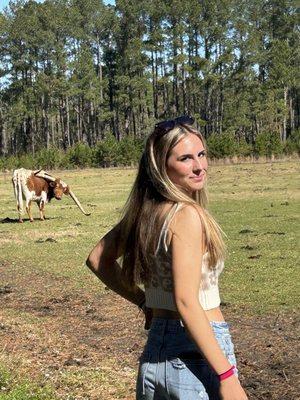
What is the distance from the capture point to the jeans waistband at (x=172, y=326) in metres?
2.70

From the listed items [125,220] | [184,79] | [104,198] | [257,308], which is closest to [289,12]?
[184,79]

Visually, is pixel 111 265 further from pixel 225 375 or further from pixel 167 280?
pixel 225 375

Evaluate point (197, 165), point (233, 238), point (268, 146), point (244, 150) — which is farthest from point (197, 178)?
point (244, 150)

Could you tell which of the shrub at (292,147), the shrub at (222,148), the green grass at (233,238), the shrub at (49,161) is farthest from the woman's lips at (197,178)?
the shrub at (49,161)

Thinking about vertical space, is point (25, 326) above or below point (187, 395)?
below

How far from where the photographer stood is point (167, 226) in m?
2.64

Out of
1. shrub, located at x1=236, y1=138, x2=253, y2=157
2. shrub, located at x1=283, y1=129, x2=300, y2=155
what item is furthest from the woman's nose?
shrub, located at x1=236, y1=138, x2=253, y2=157

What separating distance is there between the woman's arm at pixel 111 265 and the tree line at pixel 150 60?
6439 cm

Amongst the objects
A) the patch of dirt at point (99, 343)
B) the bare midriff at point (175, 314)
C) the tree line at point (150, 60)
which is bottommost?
the patch of dirt at point (99, 343)

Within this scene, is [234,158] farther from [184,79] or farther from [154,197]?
[154,197]

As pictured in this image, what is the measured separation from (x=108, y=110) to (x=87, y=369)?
237 ft

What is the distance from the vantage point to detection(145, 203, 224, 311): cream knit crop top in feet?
8.75

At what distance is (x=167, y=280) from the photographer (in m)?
2.72

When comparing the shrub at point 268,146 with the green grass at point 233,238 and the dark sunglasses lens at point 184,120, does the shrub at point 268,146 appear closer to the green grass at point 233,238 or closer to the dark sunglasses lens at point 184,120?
the green grass at point 233,238
